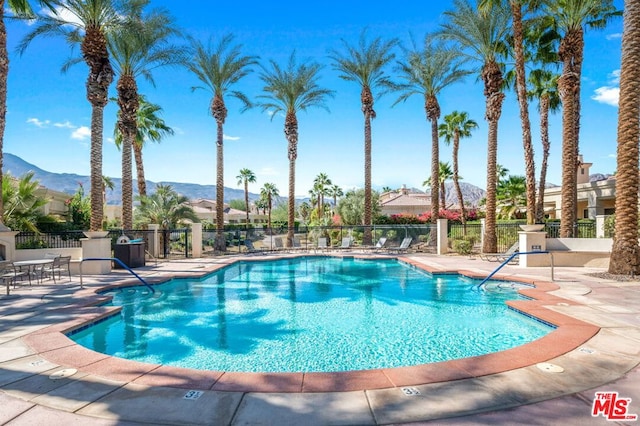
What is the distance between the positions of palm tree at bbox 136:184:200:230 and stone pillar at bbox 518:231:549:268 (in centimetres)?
1621

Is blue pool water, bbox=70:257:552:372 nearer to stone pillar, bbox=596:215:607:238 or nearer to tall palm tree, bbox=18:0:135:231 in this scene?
tall palm tree, bbox=18:0:135:231

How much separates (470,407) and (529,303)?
5.14 metres

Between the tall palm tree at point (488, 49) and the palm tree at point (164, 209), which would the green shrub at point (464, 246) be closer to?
the tall palm tree at point (488, 49)

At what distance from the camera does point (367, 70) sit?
75.2 ft

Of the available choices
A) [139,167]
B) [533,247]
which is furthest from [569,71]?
[139,167]

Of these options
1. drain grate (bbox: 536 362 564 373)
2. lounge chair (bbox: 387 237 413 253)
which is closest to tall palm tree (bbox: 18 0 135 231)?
lounge chair (bbox: 387 237 413 253)

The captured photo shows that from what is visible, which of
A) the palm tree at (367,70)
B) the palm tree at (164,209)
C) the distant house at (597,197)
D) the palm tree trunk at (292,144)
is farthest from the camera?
the distant house at (597,197)

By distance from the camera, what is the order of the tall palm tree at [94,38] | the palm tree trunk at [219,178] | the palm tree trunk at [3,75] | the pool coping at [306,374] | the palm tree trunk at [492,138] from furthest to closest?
the palm tree trunk at [219,178] → the palm tree trunk at [492,138] → the tall palm tree at [94,38] → the palm tree trunk at [3,75] → the pool coping at [306,374]

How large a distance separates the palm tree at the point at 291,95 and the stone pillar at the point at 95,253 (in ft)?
37.4

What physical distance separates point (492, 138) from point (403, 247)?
23.3ft

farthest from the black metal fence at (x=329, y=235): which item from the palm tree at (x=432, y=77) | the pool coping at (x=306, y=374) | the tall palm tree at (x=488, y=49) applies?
the pool coping at (x=306, y=374)

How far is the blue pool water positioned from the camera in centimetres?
572

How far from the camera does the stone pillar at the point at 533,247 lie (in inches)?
507

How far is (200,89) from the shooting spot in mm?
22250
